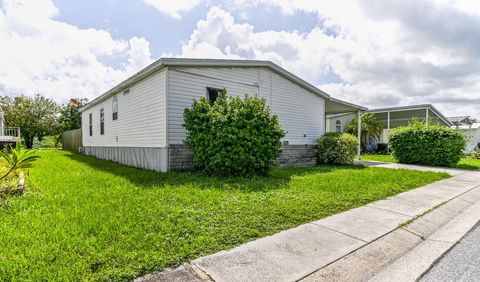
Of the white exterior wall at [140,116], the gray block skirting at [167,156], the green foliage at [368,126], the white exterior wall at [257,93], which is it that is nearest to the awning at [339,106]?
the white exterior wall at [257,93]

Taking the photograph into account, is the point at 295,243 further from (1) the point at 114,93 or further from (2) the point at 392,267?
(1) the point at 114,93

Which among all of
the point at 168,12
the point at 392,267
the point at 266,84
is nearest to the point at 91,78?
the point at 168,12

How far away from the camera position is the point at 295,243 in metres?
3.41

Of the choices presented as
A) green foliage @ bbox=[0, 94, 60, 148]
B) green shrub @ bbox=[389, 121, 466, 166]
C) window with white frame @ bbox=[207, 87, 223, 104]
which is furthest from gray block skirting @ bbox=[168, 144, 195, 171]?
green foliage @ bbox=[0, 94, 60, 148]

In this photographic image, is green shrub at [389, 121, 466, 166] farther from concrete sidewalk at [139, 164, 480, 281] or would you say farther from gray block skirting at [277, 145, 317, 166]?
concrete sidewalk at [139, 164, 480, 281]

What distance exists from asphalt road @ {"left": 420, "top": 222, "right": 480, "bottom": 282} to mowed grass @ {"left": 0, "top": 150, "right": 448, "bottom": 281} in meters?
1.67

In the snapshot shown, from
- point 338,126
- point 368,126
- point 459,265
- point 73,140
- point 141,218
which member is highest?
point 338,126

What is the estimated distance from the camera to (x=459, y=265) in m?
3.08

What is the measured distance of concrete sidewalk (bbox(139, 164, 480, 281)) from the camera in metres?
2.69

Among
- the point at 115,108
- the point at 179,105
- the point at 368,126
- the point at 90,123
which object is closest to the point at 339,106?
the point at 368,126

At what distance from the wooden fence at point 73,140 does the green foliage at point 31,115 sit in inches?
266

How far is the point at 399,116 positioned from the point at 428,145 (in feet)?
34.1

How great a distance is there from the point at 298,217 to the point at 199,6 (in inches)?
335

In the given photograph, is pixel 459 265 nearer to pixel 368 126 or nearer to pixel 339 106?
pixel 339 106
